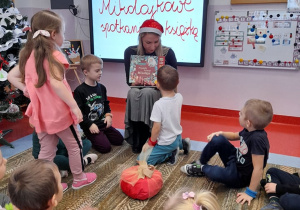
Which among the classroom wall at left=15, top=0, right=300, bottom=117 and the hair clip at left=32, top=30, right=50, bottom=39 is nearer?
the hair clip at left=32, top=30, right=50, bottom=39

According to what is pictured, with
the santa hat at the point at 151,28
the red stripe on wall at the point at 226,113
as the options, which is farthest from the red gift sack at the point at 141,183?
the red stripe on wall at the point at 226,113

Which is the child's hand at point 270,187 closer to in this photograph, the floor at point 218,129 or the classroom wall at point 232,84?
the floor at point 218,129

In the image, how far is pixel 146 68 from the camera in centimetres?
254

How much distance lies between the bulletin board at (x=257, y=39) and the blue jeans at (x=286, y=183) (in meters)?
1.69

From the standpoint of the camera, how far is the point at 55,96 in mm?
1728

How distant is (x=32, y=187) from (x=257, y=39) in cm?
294

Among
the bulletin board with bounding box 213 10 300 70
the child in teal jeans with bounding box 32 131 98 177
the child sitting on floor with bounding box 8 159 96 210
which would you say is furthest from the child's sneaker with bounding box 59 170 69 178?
the bulletin board with bounding box 213 10 300 70

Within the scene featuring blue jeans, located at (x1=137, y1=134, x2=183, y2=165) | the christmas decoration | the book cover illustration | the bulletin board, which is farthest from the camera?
the bulletin board

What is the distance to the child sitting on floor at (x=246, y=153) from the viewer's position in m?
1.71

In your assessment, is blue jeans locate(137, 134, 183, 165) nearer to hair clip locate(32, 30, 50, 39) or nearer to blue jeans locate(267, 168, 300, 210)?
blue jeans locate(267, 168, 300, 210)

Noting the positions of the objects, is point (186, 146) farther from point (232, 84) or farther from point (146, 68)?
point (232, 84)

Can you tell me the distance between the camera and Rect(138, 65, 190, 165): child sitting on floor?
213cm

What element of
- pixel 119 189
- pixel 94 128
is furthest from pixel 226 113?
pixel 119 189

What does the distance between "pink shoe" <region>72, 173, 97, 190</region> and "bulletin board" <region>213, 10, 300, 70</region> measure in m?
2.14
